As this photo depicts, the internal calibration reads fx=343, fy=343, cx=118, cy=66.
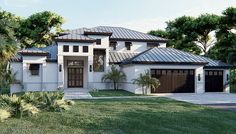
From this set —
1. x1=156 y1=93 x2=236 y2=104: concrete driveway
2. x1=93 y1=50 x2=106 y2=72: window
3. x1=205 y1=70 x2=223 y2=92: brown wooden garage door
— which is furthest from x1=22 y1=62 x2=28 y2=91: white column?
x1=205 y1=70 x2=223 y2=92: brown wooden garage door

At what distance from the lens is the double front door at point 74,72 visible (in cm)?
3550

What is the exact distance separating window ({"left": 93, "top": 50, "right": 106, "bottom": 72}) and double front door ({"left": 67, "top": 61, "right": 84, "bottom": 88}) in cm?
151

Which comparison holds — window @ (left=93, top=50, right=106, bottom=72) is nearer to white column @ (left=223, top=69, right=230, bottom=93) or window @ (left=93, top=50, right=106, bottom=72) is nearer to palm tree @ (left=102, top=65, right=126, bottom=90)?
palm tree @ (left=102, top=65, right=126, bottom=90)

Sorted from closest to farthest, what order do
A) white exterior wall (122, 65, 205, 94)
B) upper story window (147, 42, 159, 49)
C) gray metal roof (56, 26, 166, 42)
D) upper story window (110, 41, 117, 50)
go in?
white exterior wall (122, 65, 205, 94) < gray metal roof (56, 26, 166, 42) < upper story window (110, 41, 117, 50) < upper story window (147, 42, 159, 49)

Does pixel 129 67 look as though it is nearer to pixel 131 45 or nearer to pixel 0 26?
pixel 131 45

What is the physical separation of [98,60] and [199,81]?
10383mm

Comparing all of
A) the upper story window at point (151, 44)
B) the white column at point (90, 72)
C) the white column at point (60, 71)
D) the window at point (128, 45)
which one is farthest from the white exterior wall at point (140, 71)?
the upper story window at point (151, 44)

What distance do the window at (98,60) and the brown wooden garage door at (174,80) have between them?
6.31m

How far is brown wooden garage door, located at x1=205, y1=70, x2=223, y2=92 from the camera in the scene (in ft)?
112

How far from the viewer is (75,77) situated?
3569cm

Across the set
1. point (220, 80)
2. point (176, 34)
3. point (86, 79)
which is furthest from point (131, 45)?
point (176, 34)

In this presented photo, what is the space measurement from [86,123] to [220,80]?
950 inches

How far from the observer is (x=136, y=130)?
1290 centimetres

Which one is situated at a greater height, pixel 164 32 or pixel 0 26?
pixel 164 32
